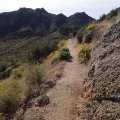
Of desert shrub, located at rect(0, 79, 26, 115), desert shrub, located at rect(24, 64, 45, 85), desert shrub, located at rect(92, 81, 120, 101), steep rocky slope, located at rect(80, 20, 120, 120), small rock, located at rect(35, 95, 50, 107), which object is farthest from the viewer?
desert shrub, located at rect(24, 64, 45, 85)

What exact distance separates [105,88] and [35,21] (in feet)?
403

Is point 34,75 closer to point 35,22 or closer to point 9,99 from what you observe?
point 9,99

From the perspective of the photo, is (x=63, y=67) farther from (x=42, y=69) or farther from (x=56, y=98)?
(x=56, y=98)

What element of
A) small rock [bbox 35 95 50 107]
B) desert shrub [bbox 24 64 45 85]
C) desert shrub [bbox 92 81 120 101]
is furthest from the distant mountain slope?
desert shrub [bbox 92 81 120 101]

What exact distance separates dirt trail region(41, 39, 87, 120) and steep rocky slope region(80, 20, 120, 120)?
75cm

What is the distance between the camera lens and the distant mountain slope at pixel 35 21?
12218cm

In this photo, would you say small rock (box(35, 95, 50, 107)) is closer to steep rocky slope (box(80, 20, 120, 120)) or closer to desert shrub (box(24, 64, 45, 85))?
steep rocky slope (box(80, 20, 120, 120))

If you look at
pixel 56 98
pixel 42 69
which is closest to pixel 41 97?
pixel 56 98

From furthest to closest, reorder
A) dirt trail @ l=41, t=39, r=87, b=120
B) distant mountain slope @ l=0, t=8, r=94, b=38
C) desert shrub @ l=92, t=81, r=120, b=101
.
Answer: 1. distant mountain slope @ l=0, t=8, r=94, b=38
2. dirt trail @ l=41, t=39, r=87, b=120
3. desert shrub @ l=92, t=81, r=120, b=101

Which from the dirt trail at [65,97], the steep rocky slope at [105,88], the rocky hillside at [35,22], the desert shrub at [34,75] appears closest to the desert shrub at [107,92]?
the steep rocky slope at [105,88]

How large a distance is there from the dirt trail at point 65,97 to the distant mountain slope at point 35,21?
97.7 m

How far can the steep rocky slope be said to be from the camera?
10.7 metres

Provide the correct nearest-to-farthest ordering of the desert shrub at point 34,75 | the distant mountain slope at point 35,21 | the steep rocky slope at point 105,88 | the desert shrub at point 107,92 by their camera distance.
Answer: the steep rocky slope at point 105,88 < the desert shrub at point 107,92 < the desert shrub at point 34,75 < the distant mountain slope at point 35,21

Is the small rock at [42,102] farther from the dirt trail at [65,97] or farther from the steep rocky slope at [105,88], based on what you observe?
the steep rocky slope at [105,88]
